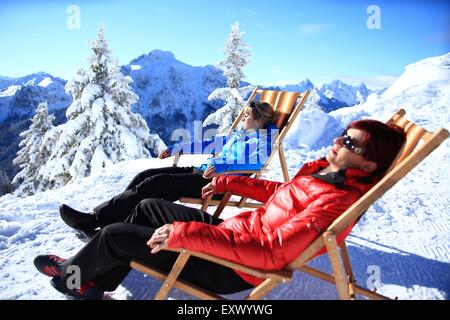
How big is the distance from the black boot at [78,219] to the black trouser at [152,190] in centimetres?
7

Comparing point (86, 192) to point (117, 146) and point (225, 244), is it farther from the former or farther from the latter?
point (117, 146)

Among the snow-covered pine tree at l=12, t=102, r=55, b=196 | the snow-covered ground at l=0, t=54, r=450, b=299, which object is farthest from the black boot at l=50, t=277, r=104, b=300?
the snow-covered pine tree at l=12, t=102, r=55, b=196

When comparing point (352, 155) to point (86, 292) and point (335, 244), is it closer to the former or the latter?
point (335, 244)

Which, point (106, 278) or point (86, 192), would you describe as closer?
point (106, 278)

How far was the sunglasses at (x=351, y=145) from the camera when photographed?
2.02 meters

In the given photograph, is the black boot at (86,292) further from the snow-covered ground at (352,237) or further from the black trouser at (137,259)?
the snow-covered ground at (352,237)

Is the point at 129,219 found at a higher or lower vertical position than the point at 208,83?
lower

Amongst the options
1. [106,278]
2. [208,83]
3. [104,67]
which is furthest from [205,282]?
[208,83]

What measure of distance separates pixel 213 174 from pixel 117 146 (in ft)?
39.2

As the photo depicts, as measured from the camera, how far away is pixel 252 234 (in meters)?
2.07

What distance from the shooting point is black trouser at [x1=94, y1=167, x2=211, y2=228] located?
287 cm

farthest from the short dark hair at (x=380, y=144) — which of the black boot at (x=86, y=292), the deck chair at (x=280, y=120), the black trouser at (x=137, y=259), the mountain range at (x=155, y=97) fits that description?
the mountain range at (x=155, y=97)

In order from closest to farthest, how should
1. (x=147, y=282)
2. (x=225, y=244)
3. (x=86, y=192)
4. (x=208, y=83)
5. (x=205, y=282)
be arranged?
1. (x=225, y=244)
2. (x=205, y=282)
3. (x=147, y=282)
4. (x=86, y=192)
5. (x=208, y=83)
